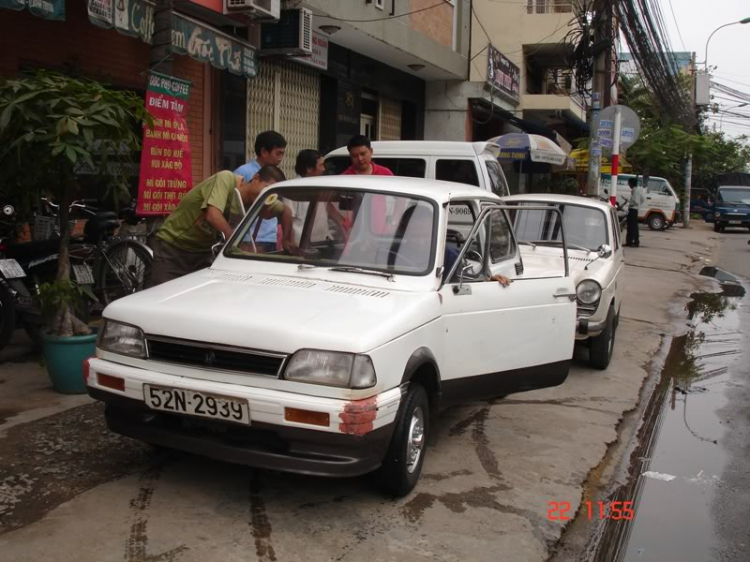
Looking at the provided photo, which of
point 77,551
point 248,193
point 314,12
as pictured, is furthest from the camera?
point 314,12

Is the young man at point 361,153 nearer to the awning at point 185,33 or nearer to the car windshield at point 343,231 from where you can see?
the car windshield at point 343,231

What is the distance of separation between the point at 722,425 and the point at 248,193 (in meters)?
4.07

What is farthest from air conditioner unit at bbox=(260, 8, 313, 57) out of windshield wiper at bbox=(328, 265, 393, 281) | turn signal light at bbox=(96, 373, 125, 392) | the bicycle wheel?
turn signal light at bbox=(96, 373, 125, 392)

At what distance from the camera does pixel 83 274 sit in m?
6.82

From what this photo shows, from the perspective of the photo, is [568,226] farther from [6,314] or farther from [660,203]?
[660,203]

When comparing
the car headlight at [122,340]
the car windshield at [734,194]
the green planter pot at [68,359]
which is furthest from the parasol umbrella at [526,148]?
the car windshield at [734,194]

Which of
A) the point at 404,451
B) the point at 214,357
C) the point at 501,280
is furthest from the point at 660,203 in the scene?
the point at 214,357

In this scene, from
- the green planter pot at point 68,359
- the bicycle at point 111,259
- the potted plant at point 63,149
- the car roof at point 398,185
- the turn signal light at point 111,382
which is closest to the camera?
the turn signal light at point 111,382

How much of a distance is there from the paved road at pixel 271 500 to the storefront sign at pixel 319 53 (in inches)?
320

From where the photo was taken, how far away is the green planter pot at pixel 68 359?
5289mm

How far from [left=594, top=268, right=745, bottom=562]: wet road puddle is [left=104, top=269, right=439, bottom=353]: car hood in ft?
5.09

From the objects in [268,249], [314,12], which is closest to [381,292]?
[268,249]

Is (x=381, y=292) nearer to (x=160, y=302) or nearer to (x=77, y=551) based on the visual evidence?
(x=160, y=302)

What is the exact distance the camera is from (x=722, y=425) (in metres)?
5.99
